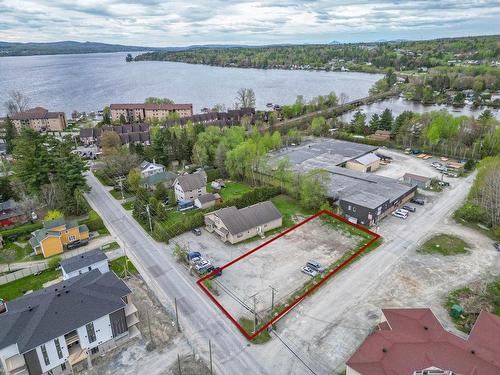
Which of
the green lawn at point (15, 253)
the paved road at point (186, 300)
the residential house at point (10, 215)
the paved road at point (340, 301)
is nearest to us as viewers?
the paved road at point (186, 300)

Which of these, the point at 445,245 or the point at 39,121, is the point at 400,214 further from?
the point at 39,121

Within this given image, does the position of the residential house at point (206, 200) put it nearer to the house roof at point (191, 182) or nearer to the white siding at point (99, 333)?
the house roof at point (191, 182)

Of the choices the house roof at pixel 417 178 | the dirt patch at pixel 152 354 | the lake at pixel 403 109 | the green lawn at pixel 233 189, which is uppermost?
the lake at pixel 403 109

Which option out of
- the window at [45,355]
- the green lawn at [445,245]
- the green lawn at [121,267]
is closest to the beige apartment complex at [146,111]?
the green lawn at [121,267]

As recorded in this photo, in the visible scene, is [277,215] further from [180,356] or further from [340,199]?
[180,356]

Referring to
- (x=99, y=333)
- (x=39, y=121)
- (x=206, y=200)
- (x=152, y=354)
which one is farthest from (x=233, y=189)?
(x=39, y=121)

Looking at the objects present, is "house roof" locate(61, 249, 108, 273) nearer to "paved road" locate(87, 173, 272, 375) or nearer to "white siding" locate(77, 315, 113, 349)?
"paved road" locate(87, 173, 272, 375)

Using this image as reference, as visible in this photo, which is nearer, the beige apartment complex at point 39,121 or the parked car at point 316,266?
the parked car at point 316,266
